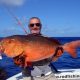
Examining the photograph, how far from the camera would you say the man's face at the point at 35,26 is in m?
4.19

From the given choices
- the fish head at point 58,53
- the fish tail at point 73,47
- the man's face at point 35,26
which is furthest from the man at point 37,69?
the fish tail at point 73,47

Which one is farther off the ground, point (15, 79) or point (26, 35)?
point (26, 35)

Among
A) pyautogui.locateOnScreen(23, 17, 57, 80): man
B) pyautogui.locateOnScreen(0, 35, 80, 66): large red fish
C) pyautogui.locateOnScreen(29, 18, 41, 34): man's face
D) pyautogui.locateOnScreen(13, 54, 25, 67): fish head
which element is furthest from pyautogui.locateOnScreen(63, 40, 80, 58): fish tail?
pyautogui.locateOnScreen(13, 54, 25, 67): fish head

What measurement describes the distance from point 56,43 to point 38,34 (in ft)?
0.93

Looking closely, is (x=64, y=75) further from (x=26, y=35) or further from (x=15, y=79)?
(x=26, y=35)

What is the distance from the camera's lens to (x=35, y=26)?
4.23 meters

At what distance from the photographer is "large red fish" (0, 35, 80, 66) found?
3771 mm

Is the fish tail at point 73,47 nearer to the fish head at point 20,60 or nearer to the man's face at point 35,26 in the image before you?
the man's face at point 35,26

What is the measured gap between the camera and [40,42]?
3969 millimetres

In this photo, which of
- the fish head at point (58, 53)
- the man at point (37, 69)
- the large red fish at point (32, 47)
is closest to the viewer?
the large red fish at point (32, 47)

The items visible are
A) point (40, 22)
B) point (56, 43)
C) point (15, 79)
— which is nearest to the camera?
point (56, 43)

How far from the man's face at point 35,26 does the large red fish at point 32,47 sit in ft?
0.68

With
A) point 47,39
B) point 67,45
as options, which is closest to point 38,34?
point 47,39

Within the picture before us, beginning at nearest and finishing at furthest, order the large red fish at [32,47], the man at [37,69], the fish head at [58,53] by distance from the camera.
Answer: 1. the large red fish at [32,47]
2. the fish head at [58,53]
3. the man at [37,69]
